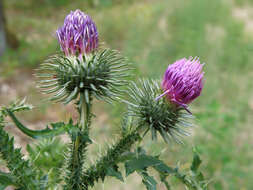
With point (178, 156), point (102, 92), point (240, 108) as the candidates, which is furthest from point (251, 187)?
point (102, 92)

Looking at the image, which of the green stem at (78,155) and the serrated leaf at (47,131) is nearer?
the serrated leaf at (47,131)

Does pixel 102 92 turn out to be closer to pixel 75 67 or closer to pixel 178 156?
pixel 75 67

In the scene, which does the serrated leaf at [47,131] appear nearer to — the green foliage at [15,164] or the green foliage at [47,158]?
the green foliage at [15,164]

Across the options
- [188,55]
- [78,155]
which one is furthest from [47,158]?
[188,55]

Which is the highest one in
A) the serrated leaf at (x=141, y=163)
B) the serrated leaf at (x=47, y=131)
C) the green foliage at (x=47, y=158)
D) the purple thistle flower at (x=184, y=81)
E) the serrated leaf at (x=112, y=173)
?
the purple thistle flower at (x=184, y=81)

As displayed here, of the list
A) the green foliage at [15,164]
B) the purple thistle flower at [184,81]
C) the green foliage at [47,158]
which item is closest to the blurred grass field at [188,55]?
the green foliage at [47,158]

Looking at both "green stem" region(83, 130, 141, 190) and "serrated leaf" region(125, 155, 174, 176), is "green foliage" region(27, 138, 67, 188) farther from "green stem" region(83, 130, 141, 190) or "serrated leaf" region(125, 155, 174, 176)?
"serrated leaf" region(125, 155, 174, 176)

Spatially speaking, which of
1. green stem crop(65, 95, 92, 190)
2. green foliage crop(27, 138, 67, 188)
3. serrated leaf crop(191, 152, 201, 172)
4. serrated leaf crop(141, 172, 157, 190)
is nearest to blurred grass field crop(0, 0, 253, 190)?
green foliage crop(27, 138, 67, 188)
